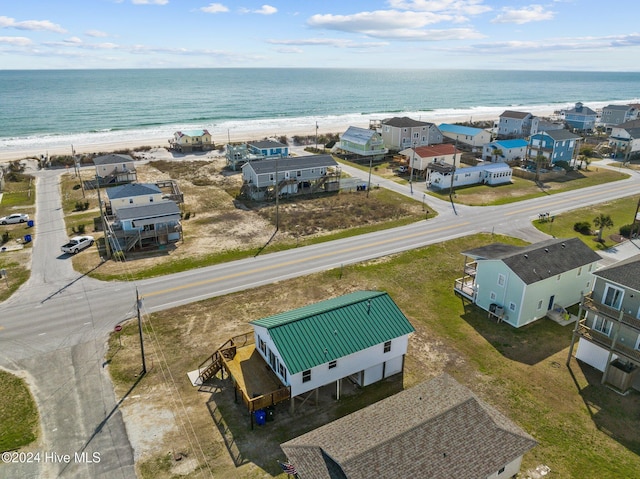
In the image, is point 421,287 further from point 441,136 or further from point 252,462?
point 441,136

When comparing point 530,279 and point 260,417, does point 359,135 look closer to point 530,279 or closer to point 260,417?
point 530,279

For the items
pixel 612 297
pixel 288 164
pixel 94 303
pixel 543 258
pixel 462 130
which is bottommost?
pixel 94 303

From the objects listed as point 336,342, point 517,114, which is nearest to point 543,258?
point 336,342

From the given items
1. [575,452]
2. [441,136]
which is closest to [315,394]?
[575,452]

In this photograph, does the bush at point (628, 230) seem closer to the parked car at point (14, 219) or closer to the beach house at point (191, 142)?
the parked car at point (14, 219)

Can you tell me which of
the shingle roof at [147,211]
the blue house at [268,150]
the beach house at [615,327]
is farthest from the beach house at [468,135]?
the beach house at [615,327]

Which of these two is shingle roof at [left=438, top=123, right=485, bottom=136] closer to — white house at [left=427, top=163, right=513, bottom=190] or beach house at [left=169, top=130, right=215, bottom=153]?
white house at [left=427, top=163, right=513, bottom=190]

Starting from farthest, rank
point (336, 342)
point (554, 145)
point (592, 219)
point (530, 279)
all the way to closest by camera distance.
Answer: point (554, 145) < point (592, 219) < point (530, 279) < point (336, 342)
